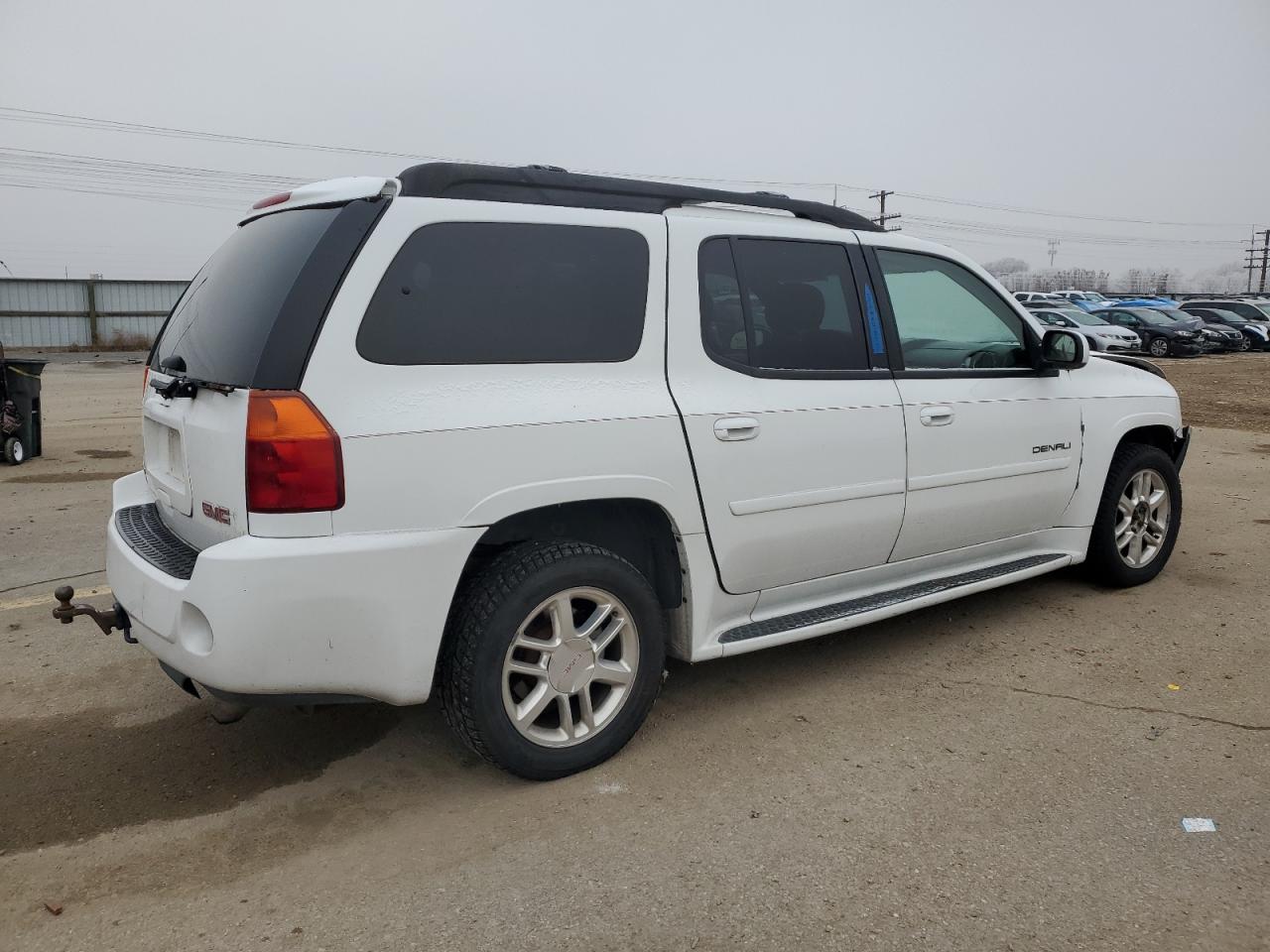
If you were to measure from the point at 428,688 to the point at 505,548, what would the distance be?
497 mm

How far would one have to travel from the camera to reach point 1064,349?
4.39m

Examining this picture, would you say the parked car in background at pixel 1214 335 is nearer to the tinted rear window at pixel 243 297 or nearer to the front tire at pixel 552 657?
the front tire at pixel 552 657

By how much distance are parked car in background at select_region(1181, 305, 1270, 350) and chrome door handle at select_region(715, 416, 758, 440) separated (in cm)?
3168

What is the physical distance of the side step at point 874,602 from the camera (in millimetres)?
3520

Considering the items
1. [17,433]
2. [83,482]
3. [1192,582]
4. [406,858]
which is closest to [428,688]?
[406,858]

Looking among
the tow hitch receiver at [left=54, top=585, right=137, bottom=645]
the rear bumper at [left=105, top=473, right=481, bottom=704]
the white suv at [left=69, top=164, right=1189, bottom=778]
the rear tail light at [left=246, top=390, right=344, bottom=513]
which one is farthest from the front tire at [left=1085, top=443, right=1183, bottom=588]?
the tow hitch receiver at [left=54, top=585, right=137, bottom=645]

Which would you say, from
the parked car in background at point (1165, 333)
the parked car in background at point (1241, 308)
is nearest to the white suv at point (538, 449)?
the parked car in background at point (1165, 333)

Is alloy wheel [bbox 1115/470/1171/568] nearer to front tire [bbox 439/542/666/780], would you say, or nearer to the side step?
the side step

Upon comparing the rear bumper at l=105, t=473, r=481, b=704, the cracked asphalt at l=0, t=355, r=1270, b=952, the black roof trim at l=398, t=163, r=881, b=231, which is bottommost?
the cracked asphalt at l=0, t=355, r=1270, b=952

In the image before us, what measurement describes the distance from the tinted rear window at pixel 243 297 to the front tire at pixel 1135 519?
12.8 ft

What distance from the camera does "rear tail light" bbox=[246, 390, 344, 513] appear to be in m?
2.60

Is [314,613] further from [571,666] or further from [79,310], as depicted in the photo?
[79,310]

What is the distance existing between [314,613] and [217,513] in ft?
1.43

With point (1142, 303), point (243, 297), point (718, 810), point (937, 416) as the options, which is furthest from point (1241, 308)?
point (243, 297)
